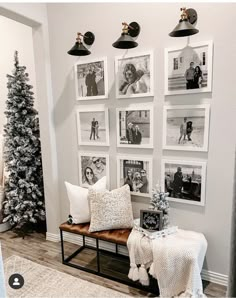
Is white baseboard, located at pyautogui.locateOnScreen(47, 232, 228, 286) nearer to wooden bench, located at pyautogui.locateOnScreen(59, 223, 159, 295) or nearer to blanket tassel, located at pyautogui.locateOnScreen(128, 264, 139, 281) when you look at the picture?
wooden bench, located at pyautogui.locateOnScreen(59, 223, 159, 295)

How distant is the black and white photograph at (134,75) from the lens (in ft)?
7.50

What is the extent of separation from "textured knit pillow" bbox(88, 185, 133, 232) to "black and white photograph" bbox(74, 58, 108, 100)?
1.05 metres

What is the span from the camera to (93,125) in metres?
2.68

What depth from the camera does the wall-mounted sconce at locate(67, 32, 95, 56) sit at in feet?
7.61

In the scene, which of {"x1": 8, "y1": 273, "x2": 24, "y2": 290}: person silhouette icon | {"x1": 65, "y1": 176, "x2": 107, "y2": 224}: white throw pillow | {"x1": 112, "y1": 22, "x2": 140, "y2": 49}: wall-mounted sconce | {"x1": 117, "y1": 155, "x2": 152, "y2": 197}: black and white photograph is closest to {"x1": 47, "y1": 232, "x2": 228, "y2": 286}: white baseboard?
{"x1": 65, "y1": 176, "x2": 107, "y2": 224}: white throw pillow

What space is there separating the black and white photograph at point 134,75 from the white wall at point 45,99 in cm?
94

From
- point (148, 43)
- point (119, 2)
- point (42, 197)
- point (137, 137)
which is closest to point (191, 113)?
point (137, 137)

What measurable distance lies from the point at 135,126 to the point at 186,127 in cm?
51

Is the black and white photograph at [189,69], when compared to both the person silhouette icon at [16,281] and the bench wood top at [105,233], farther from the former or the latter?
the person silhouette icon at [16,281]

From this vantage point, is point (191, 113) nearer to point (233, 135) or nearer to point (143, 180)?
point (233, 135)

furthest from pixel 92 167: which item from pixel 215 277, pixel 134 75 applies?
pixel 215 277

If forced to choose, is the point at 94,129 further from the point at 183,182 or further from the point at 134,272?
the point at 134,272

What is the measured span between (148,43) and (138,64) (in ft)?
0.68

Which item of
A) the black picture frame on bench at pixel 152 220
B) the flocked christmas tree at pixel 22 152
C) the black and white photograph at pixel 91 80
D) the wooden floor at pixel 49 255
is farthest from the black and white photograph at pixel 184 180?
the flocked christmas tree at pixel 22 152
